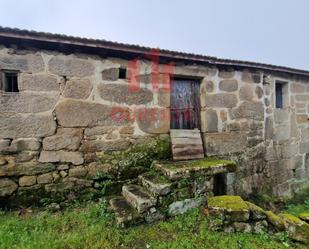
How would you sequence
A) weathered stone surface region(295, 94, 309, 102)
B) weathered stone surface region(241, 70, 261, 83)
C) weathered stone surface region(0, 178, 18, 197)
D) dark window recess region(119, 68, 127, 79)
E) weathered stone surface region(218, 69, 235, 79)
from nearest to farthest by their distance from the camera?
1. weathered stone surface region(0, 178, 18, 197)
2. dark window recess region(119, 68, 127, 79)
3. weathered stone surface region(218, 69, 235, 79)
4. weathered stone surface region(241, 70, 261, 83)
5. weathered stone surface region(295, 94, 309, 102)

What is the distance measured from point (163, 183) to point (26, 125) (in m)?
2.17

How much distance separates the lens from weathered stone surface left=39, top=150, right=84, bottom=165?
3447mm

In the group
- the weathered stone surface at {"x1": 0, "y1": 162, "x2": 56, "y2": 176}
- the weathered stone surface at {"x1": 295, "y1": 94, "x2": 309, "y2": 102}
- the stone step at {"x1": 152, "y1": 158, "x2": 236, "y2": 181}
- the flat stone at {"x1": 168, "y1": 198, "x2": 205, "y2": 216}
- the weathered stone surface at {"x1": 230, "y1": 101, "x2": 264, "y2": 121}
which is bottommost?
the flat stone at {"x1": 168, "y1": 198, "x2": 205, "y2": 216}

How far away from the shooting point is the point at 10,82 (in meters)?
3.41

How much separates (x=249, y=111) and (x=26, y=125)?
443cm

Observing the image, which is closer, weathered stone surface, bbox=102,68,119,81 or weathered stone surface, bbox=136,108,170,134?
weathered stone surface, bbox=102,68,119,81

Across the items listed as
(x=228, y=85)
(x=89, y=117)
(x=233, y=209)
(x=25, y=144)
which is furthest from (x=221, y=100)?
(x=25, y=144)

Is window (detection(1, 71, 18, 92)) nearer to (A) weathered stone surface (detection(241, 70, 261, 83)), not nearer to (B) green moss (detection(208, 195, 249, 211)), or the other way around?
(B) green moss (detection(208, 195, 249, 211))

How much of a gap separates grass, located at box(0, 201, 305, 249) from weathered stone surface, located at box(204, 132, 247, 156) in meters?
1.71

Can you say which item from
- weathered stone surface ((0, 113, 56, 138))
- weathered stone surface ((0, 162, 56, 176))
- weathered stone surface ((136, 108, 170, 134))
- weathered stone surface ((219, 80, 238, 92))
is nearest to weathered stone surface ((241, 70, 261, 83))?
weathered stone surface ((219, 80, 238, 92))

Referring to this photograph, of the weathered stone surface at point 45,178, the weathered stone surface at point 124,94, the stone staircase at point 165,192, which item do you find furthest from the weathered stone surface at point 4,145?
the stone staircase at point 165,192

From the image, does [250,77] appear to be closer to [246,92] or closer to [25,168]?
[246,92]

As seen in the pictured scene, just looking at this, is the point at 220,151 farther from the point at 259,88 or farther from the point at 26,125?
the point at 26,125

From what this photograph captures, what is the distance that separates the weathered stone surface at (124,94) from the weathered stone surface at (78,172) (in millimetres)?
1202
